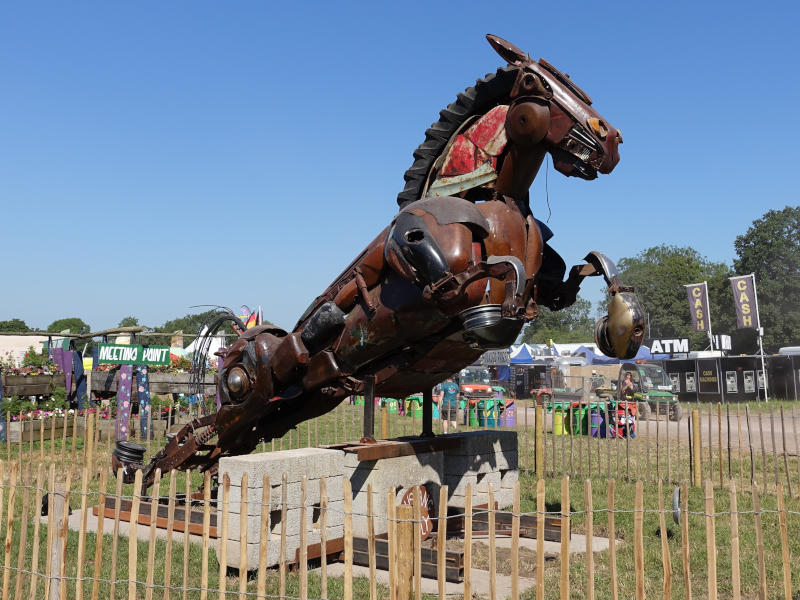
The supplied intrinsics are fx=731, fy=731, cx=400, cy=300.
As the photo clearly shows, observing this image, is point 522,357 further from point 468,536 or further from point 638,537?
point 468,536

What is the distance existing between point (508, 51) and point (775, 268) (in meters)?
52.4

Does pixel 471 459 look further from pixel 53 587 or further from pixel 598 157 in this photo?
pixel 53 587

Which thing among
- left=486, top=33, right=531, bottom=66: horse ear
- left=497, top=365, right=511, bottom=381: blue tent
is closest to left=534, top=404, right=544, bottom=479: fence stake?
left=486, top=33, right=531, bottom=66: horse ear

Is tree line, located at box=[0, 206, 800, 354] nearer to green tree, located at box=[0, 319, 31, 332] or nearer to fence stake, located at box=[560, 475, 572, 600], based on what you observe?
green tree, located at box=[0, 319, 31, 332]

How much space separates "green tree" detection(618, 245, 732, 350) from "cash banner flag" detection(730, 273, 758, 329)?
72.7ft

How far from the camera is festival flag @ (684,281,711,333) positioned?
30.9 meters

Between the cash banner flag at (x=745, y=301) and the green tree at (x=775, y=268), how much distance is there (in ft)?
65.9

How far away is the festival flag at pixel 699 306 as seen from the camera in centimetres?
3091

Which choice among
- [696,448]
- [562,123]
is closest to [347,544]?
[562,123]

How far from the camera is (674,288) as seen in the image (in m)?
61.8

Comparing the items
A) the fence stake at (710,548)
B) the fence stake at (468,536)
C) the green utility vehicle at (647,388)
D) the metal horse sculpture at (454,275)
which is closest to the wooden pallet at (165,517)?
the metal horse sculpture at (454,275)

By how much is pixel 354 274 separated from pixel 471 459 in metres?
2.61

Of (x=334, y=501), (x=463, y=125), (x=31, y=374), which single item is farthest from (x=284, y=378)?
(x=31, y=374)

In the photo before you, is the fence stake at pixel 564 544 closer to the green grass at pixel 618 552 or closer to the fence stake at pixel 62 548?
the green grass at pixel 618 552
